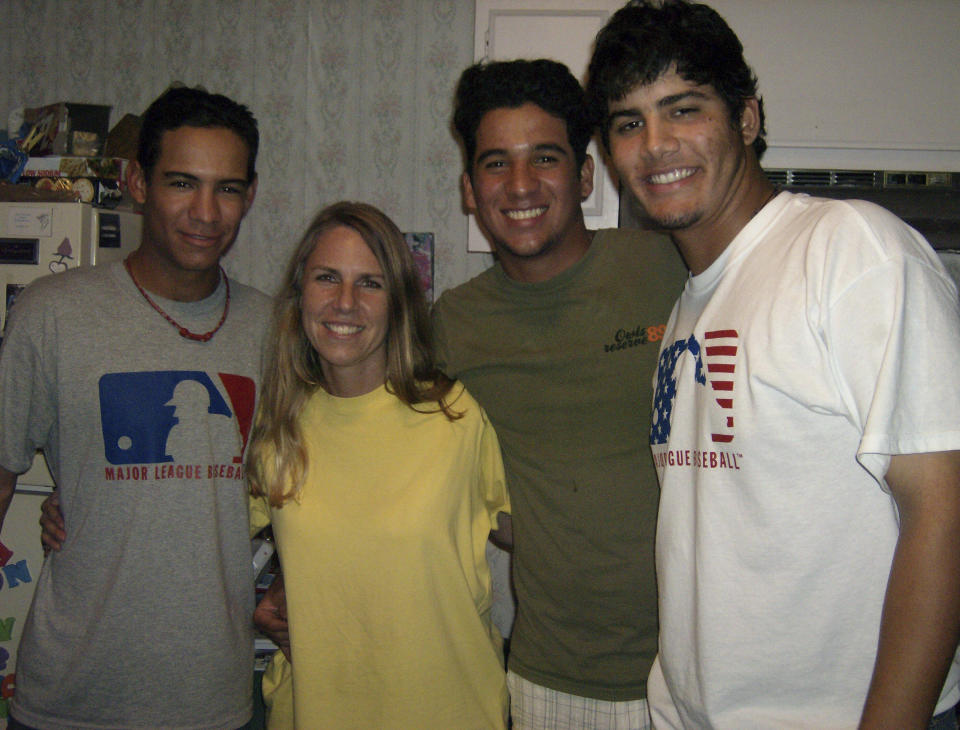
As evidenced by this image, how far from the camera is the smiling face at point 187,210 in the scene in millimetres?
1441

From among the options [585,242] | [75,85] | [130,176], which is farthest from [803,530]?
[75,85]

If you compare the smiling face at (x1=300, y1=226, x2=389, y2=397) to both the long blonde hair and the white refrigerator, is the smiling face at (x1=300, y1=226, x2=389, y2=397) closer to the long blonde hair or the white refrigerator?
the long blonde hair

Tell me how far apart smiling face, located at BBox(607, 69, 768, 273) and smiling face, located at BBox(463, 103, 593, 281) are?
1.05ft

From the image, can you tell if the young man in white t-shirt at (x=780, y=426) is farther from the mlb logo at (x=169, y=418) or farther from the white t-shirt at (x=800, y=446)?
the mlb logo at (x=169, y=418)

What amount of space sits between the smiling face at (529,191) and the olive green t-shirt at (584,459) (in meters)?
0.05

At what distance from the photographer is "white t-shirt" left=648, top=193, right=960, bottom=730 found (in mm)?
759

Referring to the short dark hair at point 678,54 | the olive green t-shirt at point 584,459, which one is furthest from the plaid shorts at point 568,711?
the short dark hair at point 678,54

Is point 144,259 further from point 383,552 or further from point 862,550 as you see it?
point 862,550

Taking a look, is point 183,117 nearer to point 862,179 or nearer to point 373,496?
point 373,496

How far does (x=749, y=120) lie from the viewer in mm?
1129

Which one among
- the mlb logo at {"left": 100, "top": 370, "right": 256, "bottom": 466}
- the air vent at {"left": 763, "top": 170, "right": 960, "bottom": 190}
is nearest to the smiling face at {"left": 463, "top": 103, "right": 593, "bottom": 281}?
the mlb logo at {"left": 100, "top": 370, "right": 256, "bottom": 466}

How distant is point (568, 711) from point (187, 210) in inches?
50.2

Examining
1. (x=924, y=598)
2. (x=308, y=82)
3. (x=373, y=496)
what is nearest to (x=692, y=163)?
(x=924, y=598)

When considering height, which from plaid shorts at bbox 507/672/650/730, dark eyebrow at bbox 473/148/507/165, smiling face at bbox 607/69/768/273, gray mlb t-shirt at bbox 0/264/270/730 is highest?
dark eyebrow at bbox 473/148/507/165
